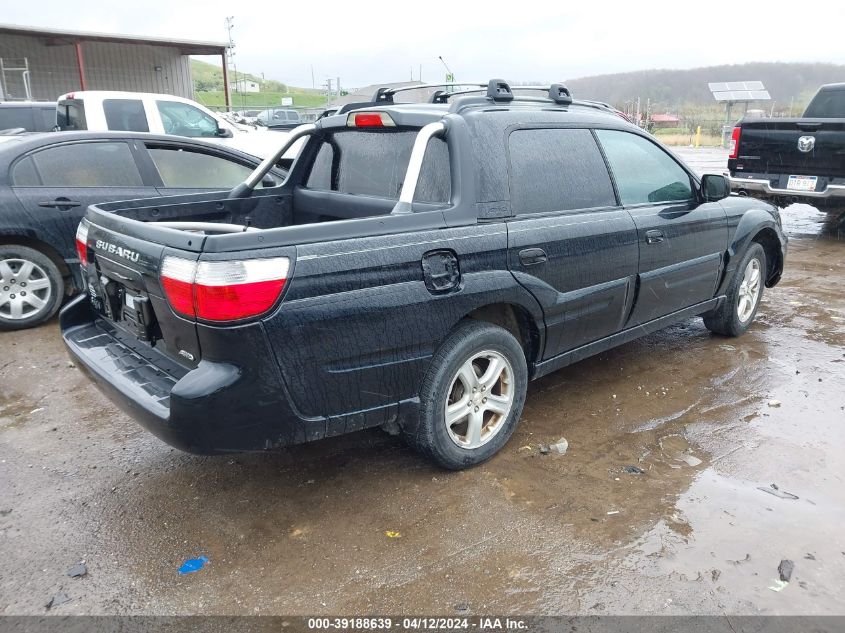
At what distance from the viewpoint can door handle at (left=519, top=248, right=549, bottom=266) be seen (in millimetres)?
3412

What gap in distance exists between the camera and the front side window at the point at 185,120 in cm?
988

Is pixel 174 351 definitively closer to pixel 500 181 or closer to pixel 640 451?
pixel 500 181

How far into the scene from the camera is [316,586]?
264 centimetres

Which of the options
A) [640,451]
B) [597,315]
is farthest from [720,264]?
[640,451]

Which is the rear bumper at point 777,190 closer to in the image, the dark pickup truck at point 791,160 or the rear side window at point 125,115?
the dark pickup truck at point 791,160

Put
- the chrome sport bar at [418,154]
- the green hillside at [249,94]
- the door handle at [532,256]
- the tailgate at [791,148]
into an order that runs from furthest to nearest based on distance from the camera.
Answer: the green hillside at [249,94]
the tailgate at [791,148]
the door handle at [532,256]
the chrome sport bar at [418,154]

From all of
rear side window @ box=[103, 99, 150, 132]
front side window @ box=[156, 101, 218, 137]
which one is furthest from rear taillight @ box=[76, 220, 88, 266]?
front side window @ box=[156, 101, 218, 137]

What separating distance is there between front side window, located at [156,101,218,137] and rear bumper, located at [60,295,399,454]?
777 cm

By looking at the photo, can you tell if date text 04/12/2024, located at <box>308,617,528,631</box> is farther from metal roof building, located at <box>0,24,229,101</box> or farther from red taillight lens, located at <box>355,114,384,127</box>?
metal roof building, located at <box>0,24,229,101</box>

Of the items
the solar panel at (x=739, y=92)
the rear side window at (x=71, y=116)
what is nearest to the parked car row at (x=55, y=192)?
the rear side window at (x=71, y=116)

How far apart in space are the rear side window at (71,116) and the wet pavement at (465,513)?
6075 millimetres

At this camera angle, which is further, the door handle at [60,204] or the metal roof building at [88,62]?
the metal roof building at [88,62]

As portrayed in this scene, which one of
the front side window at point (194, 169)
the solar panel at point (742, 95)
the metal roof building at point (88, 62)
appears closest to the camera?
the front side window at point (194, 169)

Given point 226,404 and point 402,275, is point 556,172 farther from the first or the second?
point 226,404
